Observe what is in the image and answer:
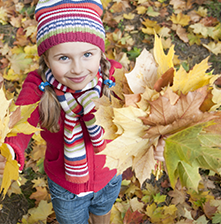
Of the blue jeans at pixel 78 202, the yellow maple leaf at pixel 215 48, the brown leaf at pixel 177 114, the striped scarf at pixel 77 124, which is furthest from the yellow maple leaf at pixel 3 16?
the brown leaf at pixel 177 114

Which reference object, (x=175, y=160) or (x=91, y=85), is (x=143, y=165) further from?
(x=91, y=85)

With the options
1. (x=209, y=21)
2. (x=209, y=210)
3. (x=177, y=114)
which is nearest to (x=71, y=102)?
(x=177, y=114)

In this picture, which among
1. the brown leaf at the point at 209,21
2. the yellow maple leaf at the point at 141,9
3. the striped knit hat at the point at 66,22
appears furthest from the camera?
the yellow maple leaf at the point at 141,9

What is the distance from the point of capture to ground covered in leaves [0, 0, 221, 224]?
178 centimetres

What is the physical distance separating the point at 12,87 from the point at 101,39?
1.76 m

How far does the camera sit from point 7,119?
604 millimetres

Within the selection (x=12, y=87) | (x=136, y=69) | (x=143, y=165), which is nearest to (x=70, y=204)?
(x=143, y=165)

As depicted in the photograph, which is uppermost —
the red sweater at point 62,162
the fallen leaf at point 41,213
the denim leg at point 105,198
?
the red sweater at point 62,162

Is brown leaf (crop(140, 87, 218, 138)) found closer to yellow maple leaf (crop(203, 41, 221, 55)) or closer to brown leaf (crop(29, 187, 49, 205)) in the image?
brown leaf (crop(29, 187, 49, 205))

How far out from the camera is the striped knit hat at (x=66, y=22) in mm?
909

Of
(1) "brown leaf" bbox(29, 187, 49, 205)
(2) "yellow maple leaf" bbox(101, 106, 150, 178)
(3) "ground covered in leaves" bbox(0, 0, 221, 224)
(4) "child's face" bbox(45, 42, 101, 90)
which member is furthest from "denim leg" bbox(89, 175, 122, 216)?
(2) "yellow maple leaf" bbox(101, 106, 150, 178)

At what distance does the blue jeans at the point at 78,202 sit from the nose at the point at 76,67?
747 mm

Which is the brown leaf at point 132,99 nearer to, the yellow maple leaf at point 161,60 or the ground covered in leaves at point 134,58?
the yellow maple leaf at point 161,60

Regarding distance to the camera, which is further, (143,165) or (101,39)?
(101,39)
